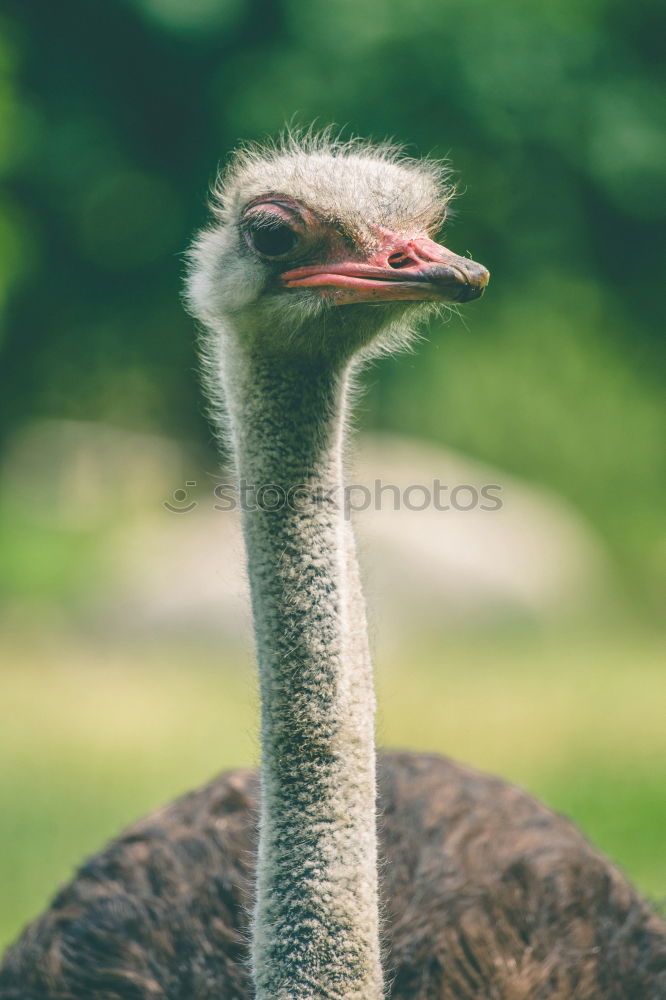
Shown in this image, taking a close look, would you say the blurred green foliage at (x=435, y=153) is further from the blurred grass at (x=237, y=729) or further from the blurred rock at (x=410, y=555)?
the blurred grass at (x=237, y=729)

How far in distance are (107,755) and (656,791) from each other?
2.41 metres

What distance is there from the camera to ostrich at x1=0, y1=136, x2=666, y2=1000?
2.16 m

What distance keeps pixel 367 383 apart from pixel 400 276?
6713 millimetres

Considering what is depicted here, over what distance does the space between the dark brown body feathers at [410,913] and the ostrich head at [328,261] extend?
947 mm

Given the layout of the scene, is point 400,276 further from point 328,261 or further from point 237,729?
point 237,729

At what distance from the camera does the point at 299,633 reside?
2215 mm

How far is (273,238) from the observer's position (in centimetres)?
227

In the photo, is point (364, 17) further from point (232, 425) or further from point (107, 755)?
point (232, 425)

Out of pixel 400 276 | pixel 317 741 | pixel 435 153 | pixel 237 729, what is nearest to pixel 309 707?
pixel 317 741

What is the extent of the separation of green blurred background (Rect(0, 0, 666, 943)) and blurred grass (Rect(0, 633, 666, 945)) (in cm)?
2

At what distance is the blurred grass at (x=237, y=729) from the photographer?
5426 mm

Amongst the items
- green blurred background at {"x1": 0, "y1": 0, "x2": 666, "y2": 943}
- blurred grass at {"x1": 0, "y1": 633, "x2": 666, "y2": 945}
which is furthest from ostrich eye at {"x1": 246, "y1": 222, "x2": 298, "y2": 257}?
green blurred background at {"x1": 0, "y1": 0, "x2": 666, "y2": 943}

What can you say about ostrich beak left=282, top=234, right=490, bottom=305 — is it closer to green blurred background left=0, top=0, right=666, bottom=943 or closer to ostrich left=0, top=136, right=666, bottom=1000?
ostrich left=0, top=136, right=666, bottom=1000

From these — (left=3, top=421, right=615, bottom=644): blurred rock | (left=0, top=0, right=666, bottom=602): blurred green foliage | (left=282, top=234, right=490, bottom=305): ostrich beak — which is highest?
(left=0, top=0, right=666, bottom=602): blurred green foliage
